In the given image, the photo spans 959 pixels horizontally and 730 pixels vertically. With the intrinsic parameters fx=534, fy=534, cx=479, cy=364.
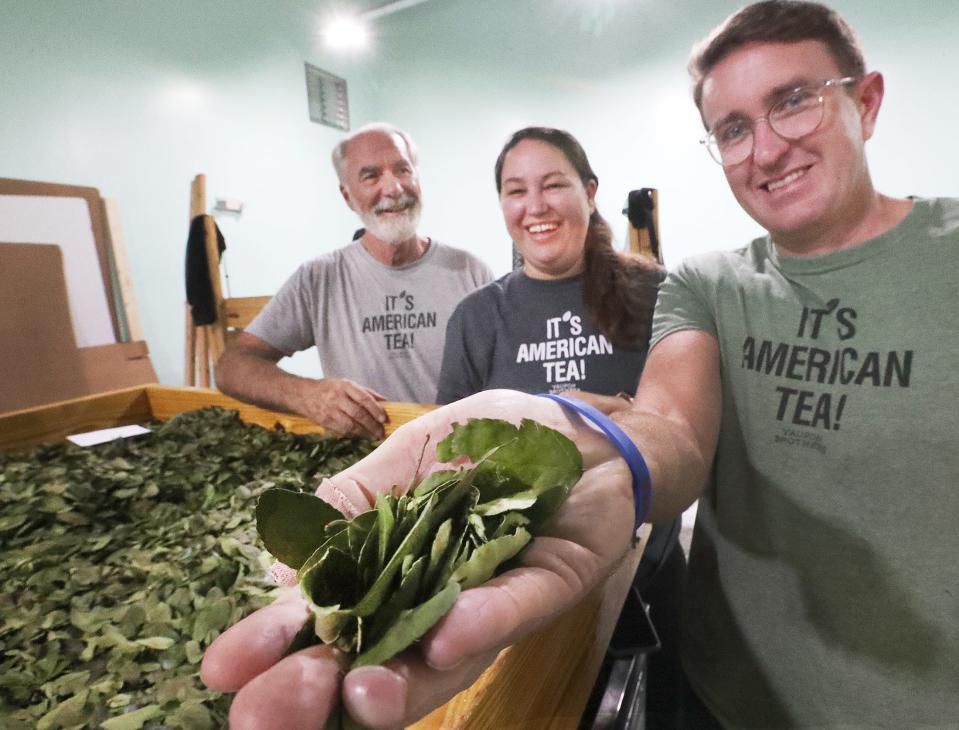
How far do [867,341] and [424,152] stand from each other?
208 centimetres

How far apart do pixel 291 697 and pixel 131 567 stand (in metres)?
0.70

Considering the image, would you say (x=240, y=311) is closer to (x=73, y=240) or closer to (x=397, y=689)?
(x=73, y=240)

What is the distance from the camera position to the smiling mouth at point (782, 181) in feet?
2.46

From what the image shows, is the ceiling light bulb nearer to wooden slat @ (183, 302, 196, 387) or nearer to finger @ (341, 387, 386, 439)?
wooden slat @ (183, 302, 196, 387)

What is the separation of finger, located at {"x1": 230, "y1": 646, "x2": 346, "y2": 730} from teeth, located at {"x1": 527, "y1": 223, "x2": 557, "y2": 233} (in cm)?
104

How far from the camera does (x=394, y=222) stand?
1.70m

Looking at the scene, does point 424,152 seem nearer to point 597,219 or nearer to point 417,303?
point 417,303

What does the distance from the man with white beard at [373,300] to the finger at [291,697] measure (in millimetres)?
1196

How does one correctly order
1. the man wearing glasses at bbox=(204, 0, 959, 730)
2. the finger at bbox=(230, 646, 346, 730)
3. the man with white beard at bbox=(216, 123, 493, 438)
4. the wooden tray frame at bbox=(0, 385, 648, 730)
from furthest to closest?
the man with white beard at bbox=(216, 123, 493, 438) < the man wearing glasses at bbox=(204, 0, 959, 730) < the wooden tray frame at bbox=(0, 385, 648, 730) < the finger at bbox=(230, 646, 346, 730)

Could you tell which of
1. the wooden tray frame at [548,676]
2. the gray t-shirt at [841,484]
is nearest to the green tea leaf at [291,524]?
the wooden tray frame at [548,676]

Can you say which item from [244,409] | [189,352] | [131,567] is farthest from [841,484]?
[189,352]

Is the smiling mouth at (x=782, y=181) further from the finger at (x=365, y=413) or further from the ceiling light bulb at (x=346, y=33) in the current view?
the ceiling light bulb at (x=346, y=33)

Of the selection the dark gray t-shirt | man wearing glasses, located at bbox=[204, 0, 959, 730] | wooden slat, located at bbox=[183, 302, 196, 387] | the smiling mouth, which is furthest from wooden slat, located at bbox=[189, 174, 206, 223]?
the smiling mouth

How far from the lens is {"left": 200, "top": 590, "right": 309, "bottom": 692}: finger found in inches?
13.2
